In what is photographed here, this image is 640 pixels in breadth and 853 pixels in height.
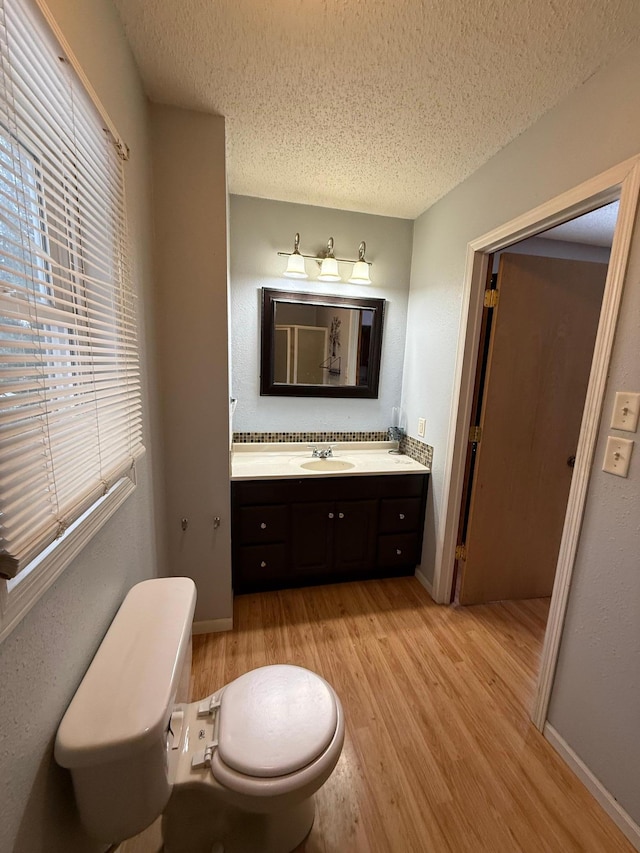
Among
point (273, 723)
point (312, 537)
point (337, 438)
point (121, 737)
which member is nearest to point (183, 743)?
point (273, 723)

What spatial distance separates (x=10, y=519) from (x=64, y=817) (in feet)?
2.34

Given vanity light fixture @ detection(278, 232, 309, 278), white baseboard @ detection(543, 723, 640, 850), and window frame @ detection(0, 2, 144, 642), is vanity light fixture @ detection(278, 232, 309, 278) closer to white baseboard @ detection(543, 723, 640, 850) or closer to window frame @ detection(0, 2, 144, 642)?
window frame @ detection(0, 2, 144, 642)

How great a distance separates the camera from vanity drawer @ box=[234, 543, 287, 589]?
2041 mm

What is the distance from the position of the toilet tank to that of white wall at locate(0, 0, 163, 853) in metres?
0.05

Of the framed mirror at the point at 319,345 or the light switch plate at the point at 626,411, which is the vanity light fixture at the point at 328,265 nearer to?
the framed mirror at the point at 319,345

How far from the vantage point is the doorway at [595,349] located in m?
1.11

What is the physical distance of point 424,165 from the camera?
1.76m

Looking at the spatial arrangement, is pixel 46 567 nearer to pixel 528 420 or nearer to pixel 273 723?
pixel 273 723

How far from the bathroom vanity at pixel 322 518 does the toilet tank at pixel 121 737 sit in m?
1.13

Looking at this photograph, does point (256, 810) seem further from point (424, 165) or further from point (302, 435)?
point (424, 165)

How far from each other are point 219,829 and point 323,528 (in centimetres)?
130

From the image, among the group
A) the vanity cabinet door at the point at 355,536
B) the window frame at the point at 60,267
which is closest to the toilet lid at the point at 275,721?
the window frame at the point at 60,267

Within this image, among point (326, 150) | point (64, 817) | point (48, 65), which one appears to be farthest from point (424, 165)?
point (64, 817)

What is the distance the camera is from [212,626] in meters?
1.85
